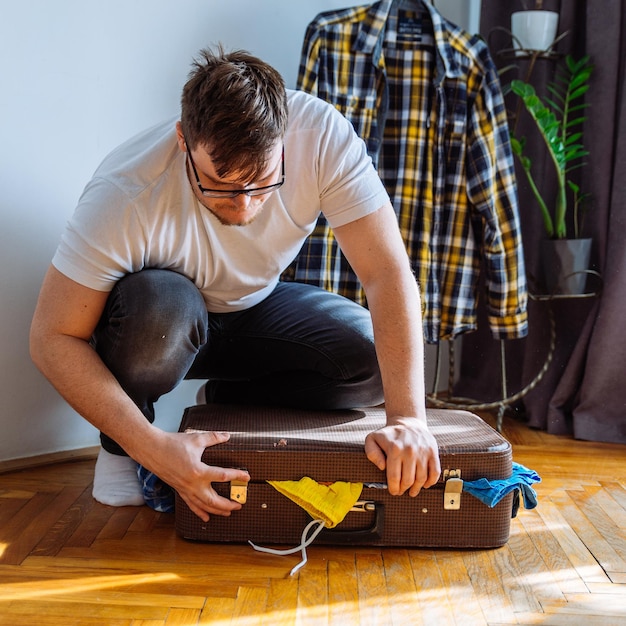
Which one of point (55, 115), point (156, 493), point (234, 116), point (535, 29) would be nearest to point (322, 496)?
point (156, 493)

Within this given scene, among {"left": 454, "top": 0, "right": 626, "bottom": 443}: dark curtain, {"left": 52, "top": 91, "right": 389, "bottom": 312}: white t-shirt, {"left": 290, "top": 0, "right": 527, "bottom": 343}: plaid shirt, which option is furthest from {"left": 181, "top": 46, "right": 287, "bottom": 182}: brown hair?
{"left": 454, "top": 0, "right": 626, "bottom": 443}: dark curtain

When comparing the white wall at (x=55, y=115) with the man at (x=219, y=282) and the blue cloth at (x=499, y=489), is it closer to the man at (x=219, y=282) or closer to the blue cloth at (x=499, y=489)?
the man at (x=219, y=282)

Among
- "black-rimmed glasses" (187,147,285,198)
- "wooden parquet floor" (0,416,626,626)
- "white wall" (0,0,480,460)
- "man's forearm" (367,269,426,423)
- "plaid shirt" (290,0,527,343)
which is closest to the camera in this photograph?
"wooden parquet floor" (0,416,626,626)

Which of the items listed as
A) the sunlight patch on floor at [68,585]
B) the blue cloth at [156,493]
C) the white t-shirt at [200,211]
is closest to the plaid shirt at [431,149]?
the white t-shirt at [200,211]

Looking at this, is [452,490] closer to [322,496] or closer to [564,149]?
[322,496]

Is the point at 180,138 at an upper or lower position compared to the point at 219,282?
upper

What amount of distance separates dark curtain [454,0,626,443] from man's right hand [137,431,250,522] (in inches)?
44.6

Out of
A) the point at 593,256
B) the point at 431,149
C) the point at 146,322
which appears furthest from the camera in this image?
the point at 593,256

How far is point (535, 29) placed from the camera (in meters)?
2.11

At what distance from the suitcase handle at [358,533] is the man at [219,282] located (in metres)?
0.05

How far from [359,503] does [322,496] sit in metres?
0.06

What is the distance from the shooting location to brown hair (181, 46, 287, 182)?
122 cm

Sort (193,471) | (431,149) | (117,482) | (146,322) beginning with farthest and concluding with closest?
(431,149), (117,482), (146,322), (193,471)

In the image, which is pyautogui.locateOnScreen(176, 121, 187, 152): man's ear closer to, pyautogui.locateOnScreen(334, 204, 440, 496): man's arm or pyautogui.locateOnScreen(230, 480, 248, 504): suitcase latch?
pyautogui.locateOnScreen(334, 204, 440, 496): man's arm
